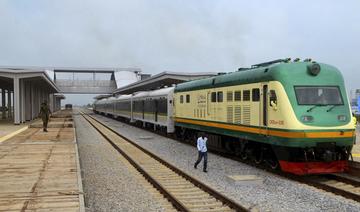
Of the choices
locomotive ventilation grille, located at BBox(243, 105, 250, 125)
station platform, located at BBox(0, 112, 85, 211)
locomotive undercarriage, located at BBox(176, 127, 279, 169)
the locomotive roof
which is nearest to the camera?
station platform, located at BBox(0, 112, 85, 211)

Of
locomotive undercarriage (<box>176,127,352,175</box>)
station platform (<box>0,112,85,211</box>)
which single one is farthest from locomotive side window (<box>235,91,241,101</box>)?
station platform (<box>0,112,85,211</box>)

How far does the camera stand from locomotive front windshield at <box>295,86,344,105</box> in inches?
475

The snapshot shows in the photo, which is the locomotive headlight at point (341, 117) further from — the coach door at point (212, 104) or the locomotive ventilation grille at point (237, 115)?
the coach door at point (212, 104)

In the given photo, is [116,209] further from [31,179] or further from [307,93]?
[307,93]

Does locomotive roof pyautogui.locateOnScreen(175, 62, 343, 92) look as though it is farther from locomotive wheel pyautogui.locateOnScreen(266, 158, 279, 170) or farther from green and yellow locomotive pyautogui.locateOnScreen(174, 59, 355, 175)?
locomotive wheel pyautogui.locateOnScreen(266, 158, 279, 170)

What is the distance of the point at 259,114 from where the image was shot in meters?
13.2

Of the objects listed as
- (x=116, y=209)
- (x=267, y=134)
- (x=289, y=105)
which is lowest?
(x=116, y=209)

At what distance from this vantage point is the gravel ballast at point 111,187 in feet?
30.9

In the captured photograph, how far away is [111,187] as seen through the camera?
1150cm

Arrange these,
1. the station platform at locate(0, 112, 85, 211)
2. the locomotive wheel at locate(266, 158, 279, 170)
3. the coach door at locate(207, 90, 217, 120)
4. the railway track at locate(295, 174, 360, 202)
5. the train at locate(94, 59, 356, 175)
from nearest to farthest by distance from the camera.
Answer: the station platform at locate(0, 112, 85, 211)
the railway track at locate(295, 174, 360, 202)
the train at locate(94, 59, 356, 175)
the locomotive wheel at locate(266, 158, 279, 170)
the coach door at locate(207, 90, 217, 120)

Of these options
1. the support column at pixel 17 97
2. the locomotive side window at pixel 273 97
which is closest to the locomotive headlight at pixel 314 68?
the locomotive side window at pixel 273 97

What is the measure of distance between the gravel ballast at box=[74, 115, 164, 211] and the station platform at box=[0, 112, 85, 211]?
462mm

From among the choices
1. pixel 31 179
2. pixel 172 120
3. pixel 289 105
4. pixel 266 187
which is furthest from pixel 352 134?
pixel 172 120

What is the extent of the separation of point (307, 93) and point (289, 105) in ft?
2.33
